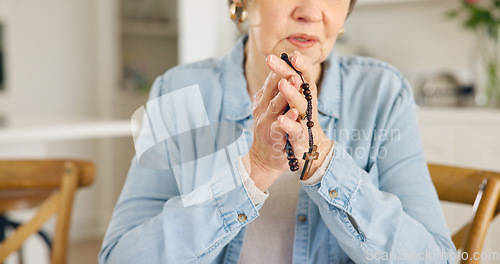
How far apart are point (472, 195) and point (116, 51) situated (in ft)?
9.82

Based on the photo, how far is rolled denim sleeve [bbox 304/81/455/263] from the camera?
0.66 metres

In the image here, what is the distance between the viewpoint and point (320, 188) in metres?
0.64

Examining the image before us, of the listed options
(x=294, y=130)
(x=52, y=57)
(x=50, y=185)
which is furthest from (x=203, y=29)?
(x=294, y=130)

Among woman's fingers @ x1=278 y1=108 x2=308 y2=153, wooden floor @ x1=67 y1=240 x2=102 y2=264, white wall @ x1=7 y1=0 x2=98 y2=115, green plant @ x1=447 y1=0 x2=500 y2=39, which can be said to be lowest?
wooden floor @ x1=67 y1=240 x2=102 y2=264

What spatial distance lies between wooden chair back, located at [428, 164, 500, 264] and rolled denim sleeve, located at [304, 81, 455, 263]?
1.8 inches

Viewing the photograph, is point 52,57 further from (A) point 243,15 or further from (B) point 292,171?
(B) point 292,171

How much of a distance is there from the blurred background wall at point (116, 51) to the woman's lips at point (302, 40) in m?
2.11

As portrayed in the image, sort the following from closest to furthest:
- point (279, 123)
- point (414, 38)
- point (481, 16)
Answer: point (279, 123) → point (481, 16) → point (414, 38)

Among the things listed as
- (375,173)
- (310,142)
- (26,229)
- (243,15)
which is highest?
(243,15)

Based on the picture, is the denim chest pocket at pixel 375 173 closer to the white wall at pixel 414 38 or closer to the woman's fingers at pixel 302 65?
the woman's fingers at pixel 302 65

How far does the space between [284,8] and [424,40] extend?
2.28m

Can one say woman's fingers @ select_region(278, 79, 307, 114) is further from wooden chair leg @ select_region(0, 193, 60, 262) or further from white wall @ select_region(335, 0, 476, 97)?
white wall @ select_region(335, 0, 476, 97)

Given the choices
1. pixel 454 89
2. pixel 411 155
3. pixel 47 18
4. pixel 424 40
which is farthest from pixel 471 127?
pixel 47 18

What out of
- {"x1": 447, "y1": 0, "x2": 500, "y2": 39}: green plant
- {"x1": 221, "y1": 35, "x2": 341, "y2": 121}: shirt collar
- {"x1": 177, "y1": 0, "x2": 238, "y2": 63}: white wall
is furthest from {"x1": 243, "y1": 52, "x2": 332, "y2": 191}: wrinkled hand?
{"x1": 177, "y1": 0, "x2": 238, "y2": 63}: white wall
